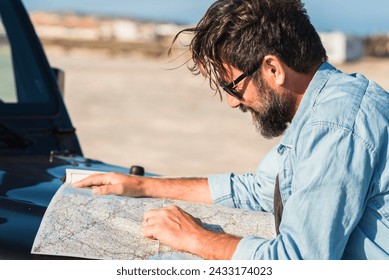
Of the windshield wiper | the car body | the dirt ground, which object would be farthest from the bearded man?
the dirt ground

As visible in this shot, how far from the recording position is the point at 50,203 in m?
2.35

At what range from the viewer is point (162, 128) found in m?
15.4

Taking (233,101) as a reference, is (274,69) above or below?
above

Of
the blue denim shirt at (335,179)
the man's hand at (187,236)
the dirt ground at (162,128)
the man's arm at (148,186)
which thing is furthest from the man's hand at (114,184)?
the dirt ground at (162,128)

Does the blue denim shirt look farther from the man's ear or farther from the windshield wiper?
the windshield wiper

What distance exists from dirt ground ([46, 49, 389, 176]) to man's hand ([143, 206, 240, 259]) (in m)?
5.75

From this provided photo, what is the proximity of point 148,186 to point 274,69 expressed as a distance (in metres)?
0.65

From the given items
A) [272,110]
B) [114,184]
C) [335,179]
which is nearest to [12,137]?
[114,184]

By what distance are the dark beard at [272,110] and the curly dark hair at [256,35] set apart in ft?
0.25

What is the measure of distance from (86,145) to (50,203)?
402 inches

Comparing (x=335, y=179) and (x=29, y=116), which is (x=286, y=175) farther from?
(x=29, y=116)

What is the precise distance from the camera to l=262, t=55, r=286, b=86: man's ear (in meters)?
2.30

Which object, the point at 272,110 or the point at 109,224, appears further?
the point at 272,110

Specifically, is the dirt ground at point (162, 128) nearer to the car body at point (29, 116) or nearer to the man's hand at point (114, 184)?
the car body at point (29, 116)
